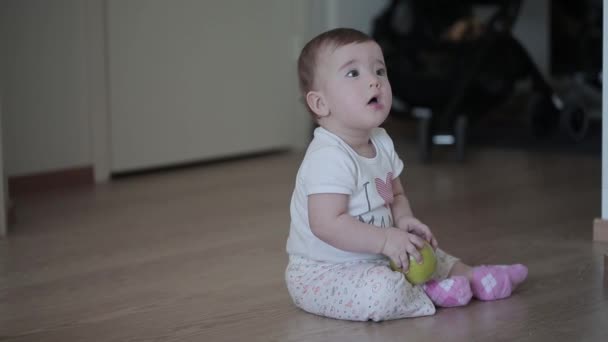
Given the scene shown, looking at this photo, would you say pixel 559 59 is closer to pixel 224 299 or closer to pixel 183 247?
pixel 183 247

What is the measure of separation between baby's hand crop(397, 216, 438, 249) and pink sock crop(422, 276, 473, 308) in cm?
7

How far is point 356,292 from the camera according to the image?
1.46 metres

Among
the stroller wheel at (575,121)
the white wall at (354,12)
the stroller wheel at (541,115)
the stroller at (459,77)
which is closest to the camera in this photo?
the stroller at (459,77)

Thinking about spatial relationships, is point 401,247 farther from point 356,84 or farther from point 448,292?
point 356,84

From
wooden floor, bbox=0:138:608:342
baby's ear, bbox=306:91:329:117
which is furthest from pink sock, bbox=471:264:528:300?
baby's ear, bbox=306:91:329:117

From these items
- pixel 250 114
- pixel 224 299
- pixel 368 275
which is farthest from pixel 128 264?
pixel 250 114

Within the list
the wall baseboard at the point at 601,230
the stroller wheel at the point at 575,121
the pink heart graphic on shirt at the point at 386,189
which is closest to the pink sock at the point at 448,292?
the pink heart graphic on shirt at the point at 386,189

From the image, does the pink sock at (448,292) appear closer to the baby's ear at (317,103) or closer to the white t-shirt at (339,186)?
Answer: the white t-shirt at (339,186)

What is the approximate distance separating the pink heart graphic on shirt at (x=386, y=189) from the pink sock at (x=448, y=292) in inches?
6.1

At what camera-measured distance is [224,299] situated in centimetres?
166

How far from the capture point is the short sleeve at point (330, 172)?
148 centimetres

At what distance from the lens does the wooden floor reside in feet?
4.81

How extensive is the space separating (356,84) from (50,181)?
1.73 meters

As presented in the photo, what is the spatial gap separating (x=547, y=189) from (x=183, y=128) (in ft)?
4.27
